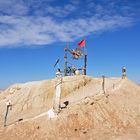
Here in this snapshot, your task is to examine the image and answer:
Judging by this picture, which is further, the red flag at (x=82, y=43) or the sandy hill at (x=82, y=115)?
the red flag at (x=82, y=43)

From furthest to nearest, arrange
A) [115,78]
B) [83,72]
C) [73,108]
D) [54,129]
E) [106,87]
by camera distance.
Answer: [83,72]
[115,78]
[106,87]
[73,108]
[54,129]

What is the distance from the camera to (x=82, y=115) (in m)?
26.5

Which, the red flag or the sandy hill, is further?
the red flag

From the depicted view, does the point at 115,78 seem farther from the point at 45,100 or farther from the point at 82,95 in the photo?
the point at 45,100

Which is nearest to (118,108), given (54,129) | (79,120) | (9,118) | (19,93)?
(79,120)

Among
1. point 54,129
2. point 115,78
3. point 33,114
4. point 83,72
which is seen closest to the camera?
point 54,129

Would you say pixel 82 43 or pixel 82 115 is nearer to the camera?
pixel 82 115

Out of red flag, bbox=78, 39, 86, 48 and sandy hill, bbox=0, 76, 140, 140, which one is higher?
red flag, bbox=78, 39, 86, 48

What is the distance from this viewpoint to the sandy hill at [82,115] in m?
25.1

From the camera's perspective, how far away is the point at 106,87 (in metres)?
32.5

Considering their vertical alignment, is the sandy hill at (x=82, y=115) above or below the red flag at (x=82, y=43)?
below

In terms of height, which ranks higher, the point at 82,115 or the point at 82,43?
the point at 82,43

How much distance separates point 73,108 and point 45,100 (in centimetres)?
668

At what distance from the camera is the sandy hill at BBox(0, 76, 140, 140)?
2508 centimetres
